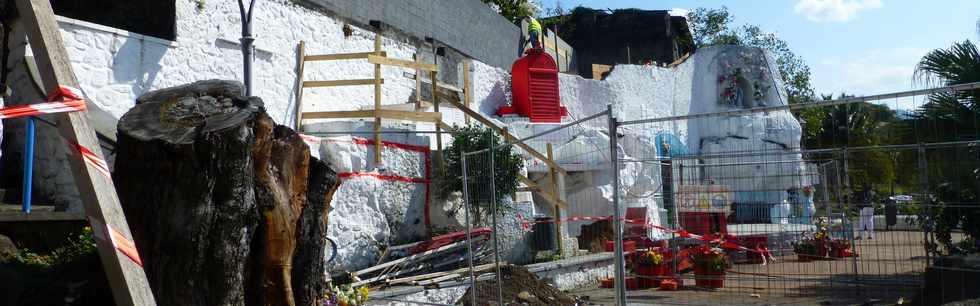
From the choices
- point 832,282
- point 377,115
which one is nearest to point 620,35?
point 377,115

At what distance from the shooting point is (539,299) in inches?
352

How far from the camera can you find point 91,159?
3102mm

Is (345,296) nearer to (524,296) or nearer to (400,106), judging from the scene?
(524,296)

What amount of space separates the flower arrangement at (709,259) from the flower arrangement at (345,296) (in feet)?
12.7

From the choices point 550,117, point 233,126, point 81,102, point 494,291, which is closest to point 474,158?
point 494,291

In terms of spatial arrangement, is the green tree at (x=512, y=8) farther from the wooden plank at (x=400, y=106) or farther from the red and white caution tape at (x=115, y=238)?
the red and white caution tape at (x=115, y=238)

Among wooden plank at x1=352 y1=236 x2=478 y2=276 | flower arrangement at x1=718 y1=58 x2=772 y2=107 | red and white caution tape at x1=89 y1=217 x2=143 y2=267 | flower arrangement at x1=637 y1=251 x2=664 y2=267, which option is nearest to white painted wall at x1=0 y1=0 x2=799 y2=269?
wooden plank at x1=352 y1=236 x2=478 y2=276

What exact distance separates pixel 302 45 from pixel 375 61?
4.29ft

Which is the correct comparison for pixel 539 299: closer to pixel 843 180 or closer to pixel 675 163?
pixel 675 163

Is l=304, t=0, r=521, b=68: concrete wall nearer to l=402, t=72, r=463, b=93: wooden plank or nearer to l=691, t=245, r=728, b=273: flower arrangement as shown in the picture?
l=402, t=72, r=463, b=93: wooden plank

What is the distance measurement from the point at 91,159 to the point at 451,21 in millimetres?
14851

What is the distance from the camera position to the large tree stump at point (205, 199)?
374cm

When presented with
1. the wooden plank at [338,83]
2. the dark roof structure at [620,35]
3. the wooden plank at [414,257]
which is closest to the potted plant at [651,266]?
Answer: the wooden plank at [414,257]

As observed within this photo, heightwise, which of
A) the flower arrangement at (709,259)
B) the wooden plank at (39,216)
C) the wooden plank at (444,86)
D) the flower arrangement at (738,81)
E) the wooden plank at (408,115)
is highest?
the flower arrangement at (738,81)
